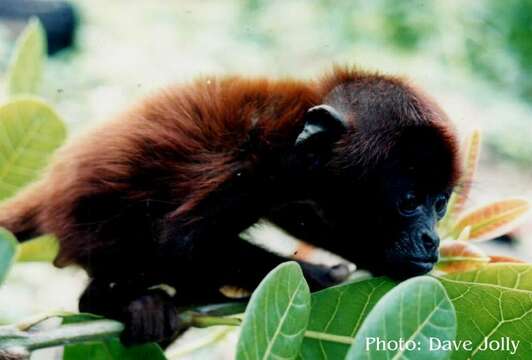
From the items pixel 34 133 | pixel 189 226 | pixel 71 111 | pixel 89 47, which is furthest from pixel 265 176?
pixel 89 47

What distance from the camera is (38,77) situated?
159 centimetres

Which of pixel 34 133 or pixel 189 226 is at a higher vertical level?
pixel 34 133

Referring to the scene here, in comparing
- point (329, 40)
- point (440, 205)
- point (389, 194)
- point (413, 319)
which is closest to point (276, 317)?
point (413, 319)

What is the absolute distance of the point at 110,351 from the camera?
3.89 feet

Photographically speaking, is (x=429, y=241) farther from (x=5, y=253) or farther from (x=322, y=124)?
(x=5, y=253)

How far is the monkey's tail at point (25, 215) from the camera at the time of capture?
1.61 metres

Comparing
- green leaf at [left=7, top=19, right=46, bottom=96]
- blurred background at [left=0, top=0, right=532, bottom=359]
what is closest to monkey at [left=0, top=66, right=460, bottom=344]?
green leaf at [left=7, top=19, right=46, bottom=96]

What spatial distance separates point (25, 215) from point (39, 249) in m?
0.28

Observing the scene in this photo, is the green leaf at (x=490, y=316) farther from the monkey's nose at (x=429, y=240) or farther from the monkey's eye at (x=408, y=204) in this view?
the monkey's eye at (x=408, y=204)

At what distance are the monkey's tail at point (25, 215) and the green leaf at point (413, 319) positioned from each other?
0.96 meters

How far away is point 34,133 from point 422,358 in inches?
29.5

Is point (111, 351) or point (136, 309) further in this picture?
point (136, 309)

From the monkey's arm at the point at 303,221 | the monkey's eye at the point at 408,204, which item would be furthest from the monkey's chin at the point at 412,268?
the monkey's arm at the point at 303,221

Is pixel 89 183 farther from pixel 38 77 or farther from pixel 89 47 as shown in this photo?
pixel 89 47
